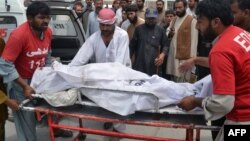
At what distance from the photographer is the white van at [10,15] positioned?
16.1ft

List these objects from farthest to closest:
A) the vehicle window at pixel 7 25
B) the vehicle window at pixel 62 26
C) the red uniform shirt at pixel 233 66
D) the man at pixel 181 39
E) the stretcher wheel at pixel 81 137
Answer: the man at pixel 181 39 → the vehicle window at pixel 62 26 → the vehicle window at pixel 7 25 → the stretcher wheel at pixel 81 137 → the red uniform shirt at pixel 233 66

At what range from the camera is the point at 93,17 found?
6215 mm

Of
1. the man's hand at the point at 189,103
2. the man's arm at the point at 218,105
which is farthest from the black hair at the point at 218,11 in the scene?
the man's hand at the point at 189,103

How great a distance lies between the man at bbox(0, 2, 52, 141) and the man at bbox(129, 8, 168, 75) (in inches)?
75.9

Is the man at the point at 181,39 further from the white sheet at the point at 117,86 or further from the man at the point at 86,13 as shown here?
the white sheet at the point at 117,86

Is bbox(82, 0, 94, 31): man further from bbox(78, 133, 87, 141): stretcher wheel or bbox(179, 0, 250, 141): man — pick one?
bbox(179, 0, 250, 141): man

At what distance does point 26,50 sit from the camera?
341 cm

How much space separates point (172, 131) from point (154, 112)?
190 centimetres

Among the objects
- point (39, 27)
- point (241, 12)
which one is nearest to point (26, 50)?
point (39, 27)

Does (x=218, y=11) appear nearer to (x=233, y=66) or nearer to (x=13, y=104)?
(x=233, y=66)

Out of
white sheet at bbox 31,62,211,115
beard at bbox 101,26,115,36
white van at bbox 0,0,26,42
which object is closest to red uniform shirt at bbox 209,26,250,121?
white sheet at bbox 31,62,211,115

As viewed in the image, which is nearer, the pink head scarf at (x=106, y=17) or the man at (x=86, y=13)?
the pink head scarf at (x=106, y=17)

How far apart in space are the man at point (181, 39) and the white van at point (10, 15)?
92.4 inches

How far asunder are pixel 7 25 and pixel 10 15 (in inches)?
5.6
